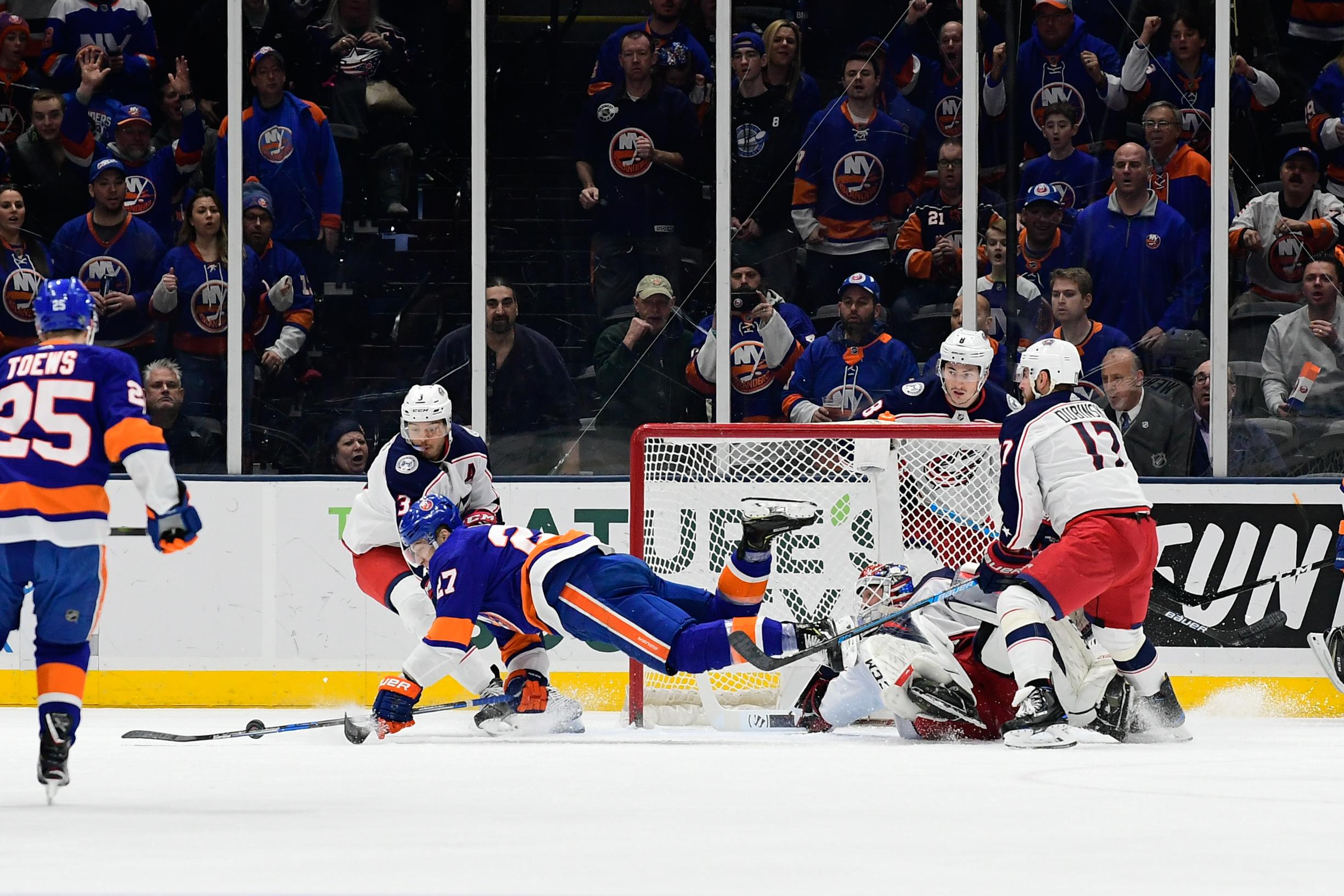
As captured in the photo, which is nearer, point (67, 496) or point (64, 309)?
point (67, 496)

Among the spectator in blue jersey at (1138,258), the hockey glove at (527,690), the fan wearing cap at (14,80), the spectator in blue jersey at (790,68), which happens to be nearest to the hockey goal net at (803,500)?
the hockey glove at (527,690)

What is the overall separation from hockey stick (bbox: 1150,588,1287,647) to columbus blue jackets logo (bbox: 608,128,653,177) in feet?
8.50

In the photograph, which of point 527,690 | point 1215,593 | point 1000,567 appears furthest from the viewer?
point 1215,593

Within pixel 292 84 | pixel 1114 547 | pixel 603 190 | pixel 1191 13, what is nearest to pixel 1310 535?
pixel 1114 547

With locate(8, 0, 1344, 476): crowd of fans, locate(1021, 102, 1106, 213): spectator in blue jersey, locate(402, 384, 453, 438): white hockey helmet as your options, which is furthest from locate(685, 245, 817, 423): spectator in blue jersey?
locate(402, 384, 453, 438): white hockey helmet

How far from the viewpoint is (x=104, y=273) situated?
23.0ft

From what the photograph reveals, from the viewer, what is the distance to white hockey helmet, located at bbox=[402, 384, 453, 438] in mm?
5578

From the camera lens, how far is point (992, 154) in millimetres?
6824

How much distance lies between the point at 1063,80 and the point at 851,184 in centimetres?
91

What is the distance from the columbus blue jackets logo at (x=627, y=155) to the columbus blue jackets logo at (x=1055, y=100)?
4.97 feet

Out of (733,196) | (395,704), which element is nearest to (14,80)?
(733,196)

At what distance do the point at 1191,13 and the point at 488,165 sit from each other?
279 centimetres

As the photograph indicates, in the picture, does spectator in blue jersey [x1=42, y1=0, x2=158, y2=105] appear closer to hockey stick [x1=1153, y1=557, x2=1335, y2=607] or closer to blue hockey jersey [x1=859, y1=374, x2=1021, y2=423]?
blue hockey jersey [x1=859, y1=374, x2=1021, y2=423]

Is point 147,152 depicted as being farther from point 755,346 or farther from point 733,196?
point 755,346
